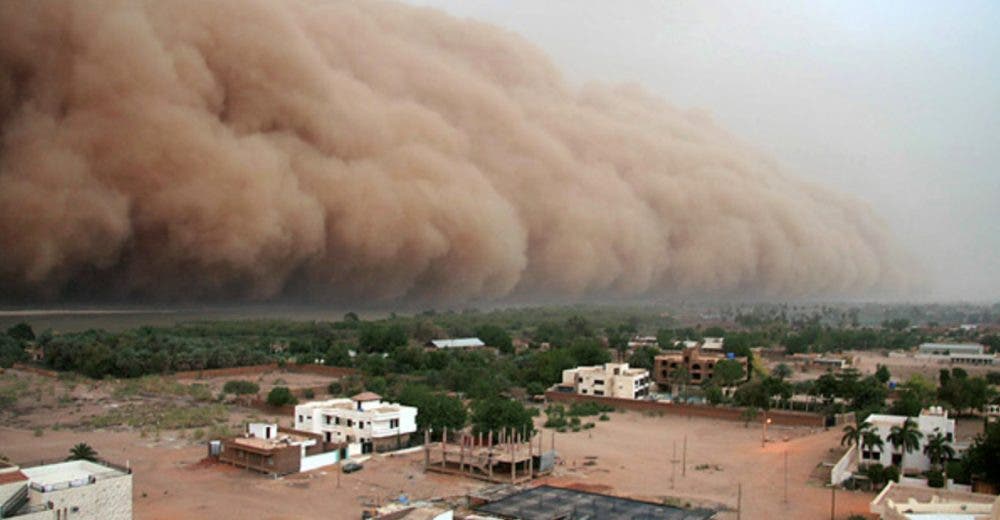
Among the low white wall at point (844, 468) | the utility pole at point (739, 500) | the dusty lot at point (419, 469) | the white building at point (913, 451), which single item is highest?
the white building at point (913, 451)

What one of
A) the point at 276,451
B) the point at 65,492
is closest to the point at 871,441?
the point at 276,451

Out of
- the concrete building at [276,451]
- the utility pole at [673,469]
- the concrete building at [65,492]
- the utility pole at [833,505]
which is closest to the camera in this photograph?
the concrete building at [65,492]

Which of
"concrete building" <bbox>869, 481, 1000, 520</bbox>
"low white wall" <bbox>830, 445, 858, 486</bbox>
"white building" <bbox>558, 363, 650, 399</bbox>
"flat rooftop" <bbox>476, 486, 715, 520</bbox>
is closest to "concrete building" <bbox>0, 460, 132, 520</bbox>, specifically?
"flat rooftop" <bbox>476, 486, 715, 520</bbox>

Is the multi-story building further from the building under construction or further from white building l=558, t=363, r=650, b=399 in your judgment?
the building under construction

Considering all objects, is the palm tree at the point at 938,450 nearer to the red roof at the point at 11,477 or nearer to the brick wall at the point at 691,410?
the brick wall at the point at 691,410

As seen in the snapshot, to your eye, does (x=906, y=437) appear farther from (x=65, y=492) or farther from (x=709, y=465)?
(x=65, y=492)

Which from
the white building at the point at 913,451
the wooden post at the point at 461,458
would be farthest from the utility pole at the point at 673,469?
the wooden post at the point at 461,458

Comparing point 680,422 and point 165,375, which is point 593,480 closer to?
point 680,422

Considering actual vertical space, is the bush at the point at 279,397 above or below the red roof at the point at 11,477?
below
